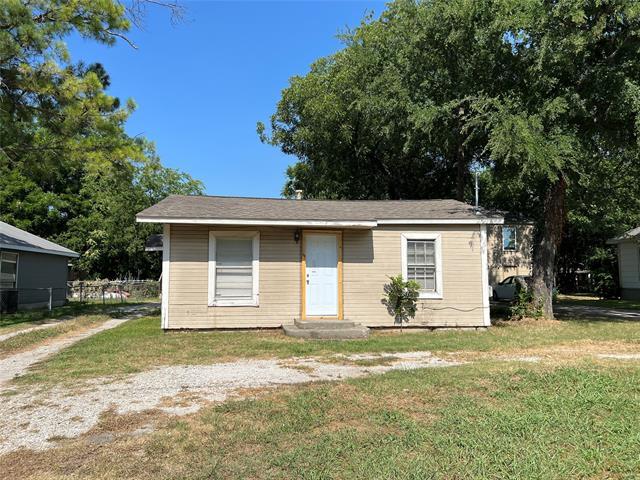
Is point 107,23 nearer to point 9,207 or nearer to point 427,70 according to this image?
point 427,70

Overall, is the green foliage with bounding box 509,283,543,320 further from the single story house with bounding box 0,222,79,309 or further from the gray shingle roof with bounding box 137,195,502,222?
the single story house with bounding box 0,222,79,309

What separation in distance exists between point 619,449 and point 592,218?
2442cm

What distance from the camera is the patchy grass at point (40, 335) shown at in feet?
28.9

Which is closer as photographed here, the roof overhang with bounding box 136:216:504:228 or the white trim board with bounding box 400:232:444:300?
the roof overhang with bounding box 136:216:504:228

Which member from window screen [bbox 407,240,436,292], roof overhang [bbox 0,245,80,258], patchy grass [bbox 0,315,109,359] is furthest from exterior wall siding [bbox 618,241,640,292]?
roof overhang [bbox 0,245,80,258]

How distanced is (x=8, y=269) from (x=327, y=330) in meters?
13.5

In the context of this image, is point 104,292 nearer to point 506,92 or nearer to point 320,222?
point 320,222

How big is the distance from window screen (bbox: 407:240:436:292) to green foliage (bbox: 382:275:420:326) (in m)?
0.32

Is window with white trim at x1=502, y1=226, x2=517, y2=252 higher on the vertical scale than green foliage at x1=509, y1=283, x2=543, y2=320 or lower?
higher

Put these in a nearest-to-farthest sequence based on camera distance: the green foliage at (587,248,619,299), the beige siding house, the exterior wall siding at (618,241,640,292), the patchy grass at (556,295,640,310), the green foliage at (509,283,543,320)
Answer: the beige siding house, the green foliage at (509,283,543,320), the patchy grass at (556,295,640,310), the exterior wall siding at (618,241,640,292), the green foliage at (587,248,619,299)

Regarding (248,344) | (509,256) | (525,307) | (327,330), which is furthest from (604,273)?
(248,344)

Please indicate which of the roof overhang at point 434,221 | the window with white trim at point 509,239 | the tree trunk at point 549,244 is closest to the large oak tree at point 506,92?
the tree trunk at point 549,244

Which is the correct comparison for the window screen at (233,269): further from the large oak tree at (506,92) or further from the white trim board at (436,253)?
the large oak tree at (506,92)

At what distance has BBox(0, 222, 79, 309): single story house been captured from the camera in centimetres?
1653
